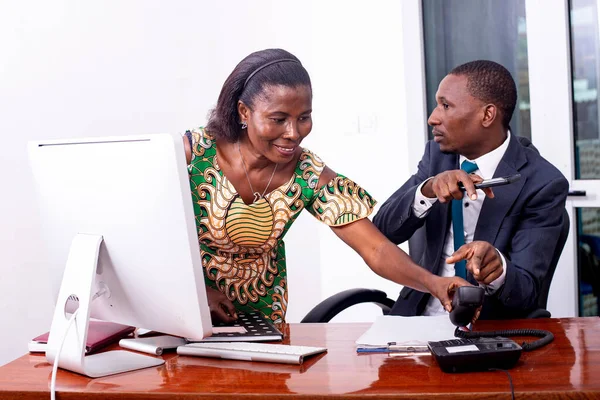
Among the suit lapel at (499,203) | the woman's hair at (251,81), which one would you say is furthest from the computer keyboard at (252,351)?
the suit lapel at (499,203)

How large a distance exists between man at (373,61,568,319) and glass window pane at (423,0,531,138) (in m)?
1.25

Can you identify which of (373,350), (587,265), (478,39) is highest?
(478,39)

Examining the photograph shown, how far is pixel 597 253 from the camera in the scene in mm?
3643

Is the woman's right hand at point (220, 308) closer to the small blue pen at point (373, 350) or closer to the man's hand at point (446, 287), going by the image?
the small blue pen at point (373, 350)

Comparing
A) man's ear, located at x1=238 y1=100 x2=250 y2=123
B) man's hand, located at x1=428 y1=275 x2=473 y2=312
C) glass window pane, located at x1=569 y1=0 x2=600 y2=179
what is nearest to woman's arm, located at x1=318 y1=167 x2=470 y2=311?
man's hand, located at x1=428 y1=275 x2=473 y2=312

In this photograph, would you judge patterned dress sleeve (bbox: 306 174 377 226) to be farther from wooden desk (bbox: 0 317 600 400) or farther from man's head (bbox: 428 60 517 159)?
man's head (bbox: 428 60 517 159)

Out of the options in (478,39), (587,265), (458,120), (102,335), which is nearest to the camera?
(102,335)

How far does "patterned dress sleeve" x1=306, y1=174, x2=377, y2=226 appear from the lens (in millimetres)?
2119

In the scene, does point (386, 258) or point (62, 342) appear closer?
point (62, 342)

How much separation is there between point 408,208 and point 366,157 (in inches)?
67.2

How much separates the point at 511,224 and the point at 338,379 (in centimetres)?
110

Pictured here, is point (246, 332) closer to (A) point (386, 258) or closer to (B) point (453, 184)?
(A) point (386, 258)

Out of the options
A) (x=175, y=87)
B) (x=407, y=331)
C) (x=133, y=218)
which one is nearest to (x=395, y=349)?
(x=407, y=331)

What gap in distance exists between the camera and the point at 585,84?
3.56m
